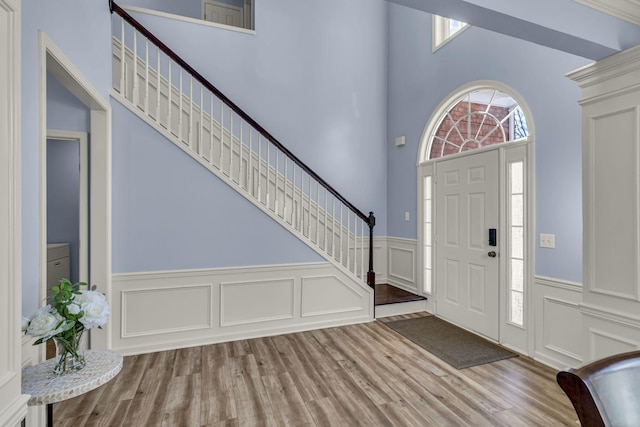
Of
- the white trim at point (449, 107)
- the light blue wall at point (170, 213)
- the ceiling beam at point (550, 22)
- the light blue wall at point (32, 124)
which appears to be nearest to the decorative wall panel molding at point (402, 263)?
the white trim at point (449, 107)

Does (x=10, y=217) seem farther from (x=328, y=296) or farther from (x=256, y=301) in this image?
(x=328, y=296)

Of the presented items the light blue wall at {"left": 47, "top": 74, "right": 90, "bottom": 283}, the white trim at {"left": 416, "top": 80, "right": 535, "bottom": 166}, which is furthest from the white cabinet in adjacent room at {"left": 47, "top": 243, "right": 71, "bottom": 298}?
the white trim at {"left": 416, "top": 80, "right": 535, "bottom": 166}

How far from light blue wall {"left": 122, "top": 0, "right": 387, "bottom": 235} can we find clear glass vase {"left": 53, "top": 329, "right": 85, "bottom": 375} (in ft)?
11.9

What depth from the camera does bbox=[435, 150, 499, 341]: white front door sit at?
3.44 m

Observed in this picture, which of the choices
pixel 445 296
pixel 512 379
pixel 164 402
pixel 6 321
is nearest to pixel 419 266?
pixel 445 296

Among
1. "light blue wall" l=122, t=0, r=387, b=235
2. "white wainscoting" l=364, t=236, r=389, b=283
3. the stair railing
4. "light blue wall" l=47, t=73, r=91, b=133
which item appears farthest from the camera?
"white wainscoting" l=364, t=236, r=389, b=283

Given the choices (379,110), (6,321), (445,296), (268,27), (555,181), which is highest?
(268,27)

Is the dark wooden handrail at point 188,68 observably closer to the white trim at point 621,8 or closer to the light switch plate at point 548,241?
the light switch plate at point 548,241

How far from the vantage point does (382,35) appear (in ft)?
17.2

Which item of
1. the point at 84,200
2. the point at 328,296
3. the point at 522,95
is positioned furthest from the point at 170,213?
the point at 522,95

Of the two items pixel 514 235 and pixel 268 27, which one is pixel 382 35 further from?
pixel 514 235

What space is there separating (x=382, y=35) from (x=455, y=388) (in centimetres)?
489

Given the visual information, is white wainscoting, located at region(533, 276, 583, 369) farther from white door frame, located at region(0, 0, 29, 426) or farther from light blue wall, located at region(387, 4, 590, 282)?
white door frame, located at region(0, 0, 29, 426)

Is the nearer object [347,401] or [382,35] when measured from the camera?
[347,401]
